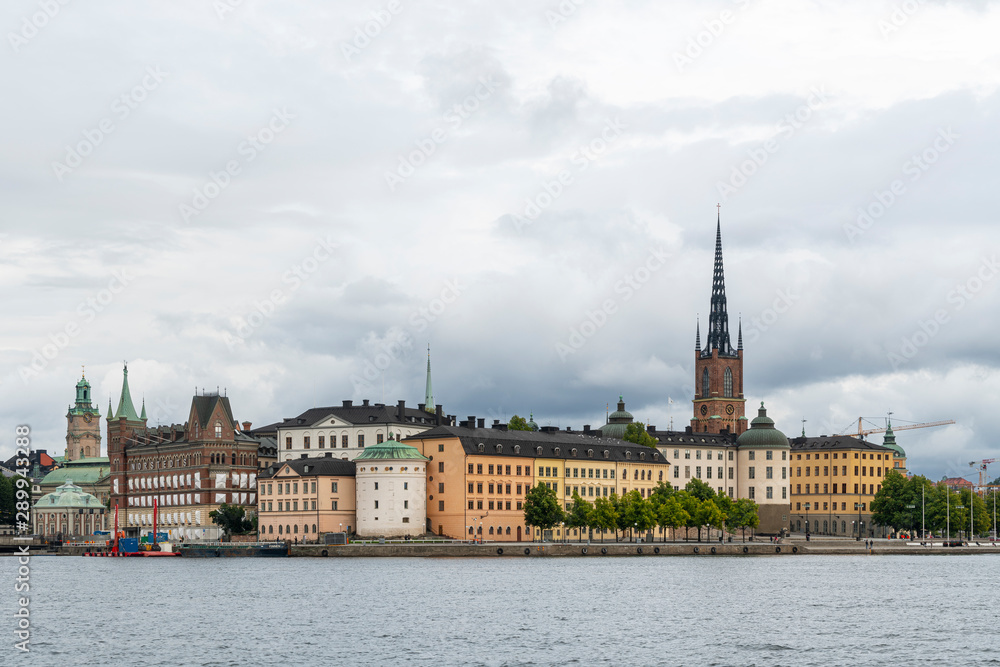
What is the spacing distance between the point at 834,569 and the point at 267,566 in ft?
151

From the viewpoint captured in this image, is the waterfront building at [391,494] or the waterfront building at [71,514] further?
the waterfront building at [71,514]

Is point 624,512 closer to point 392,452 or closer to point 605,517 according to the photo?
point 605,517

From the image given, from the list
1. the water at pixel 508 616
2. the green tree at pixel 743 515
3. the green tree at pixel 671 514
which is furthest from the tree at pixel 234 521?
the green tree at pixel 743 515

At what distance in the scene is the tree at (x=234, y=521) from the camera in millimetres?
153625

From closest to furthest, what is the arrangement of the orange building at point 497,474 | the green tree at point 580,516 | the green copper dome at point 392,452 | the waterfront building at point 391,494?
the green tree at point 580,516, the waterfront building at point 391,494, the green copper dome at point 392,452, the orange building at point 497,474

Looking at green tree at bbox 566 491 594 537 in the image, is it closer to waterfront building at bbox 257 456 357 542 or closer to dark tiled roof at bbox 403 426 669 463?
dark tiled roof at bbox 403 426 669 463

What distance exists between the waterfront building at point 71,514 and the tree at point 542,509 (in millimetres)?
71522

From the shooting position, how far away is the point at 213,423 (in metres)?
171

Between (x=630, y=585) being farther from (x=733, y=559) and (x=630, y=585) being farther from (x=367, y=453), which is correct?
(x=367, y=453)

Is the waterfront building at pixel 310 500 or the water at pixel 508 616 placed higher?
the waterfront building at pixel 310 500

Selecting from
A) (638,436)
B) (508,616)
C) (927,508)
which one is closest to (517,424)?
(638,436)

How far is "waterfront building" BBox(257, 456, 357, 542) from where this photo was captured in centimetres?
14300

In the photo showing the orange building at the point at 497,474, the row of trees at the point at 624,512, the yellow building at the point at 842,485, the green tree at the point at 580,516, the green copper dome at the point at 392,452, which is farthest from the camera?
the yellow building at the point at 842,485

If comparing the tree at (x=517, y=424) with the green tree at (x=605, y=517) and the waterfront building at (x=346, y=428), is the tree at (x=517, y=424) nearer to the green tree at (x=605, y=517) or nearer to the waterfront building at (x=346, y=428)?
the waterfront building at (x=346, y=428)
